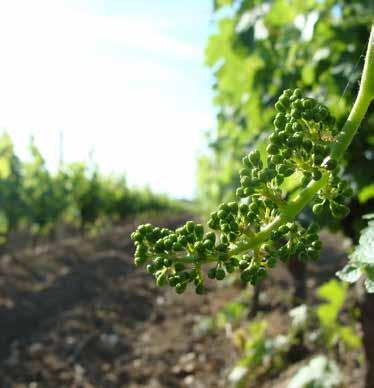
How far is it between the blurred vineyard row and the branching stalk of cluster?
14.0m

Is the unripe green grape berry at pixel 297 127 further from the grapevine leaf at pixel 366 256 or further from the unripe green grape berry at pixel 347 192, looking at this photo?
the grapevine leaf at pixel 366 256

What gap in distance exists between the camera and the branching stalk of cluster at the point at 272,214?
867 mm

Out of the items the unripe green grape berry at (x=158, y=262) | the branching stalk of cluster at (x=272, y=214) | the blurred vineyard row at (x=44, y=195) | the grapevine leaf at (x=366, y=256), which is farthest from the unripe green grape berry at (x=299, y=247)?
the blurred vineyard row at (x=44, y=195)

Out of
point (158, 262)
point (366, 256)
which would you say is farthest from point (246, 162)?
point (366, 256)

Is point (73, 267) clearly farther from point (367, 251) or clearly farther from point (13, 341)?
point (367, 251)

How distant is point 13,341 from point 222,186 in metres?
3.85

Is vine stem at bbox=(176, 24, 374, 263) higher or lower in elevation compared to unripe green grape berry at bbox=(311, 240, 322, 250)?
higher

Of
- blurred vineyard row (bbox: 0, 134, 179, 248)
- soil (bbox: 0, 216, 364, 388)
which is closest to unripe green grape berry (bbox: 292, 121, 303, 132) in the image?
soil (bbox: 0, 216, 364, 388)

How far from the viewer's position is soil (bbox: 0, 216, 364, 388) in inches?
265

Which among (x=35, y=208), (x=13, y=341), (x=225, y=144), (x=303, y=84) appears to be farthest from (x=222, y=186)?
(x=35, y=208)

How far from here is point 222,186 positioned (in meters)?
8.90

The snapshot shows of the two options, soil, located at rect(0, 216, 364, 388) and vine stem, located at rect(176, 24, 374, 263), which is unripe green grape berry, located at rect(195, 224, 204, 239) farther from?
soil, located at rect(0, 216, 364, 388)

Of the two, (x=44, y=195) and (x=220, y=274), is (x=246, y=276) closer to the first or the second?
(x=220, y=274)

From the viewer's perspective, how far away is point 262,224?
0.93 meters
